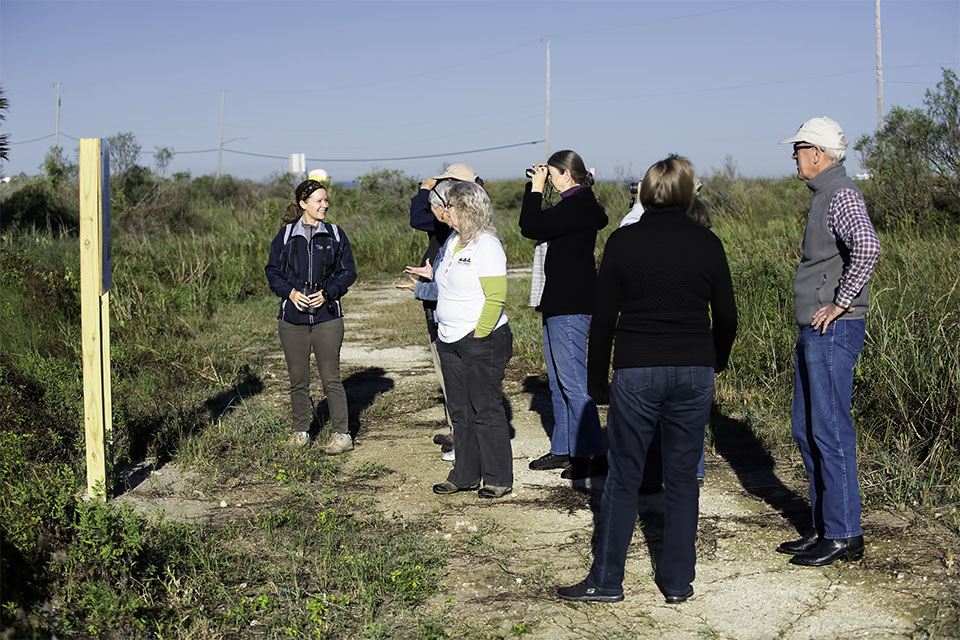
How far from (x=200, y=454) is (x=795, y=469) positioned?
3.98 metres

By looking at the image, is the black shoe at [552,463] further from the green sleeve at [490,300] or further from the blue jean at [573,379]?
the green sleeve at [490,300]

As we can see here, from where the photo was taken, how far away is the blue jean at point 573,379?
577 cm

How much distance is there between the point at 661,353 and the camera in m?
3.86

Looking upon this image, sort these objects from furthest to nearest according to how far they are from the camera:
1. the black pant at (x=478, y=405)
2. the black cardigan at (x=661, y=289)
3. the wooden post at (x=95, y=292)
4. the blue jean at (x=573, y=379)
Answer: the blue jean at (x=573, y=379), the black pant at (x=478, y=405), the wooden post at (x=95, y=292), the black cardigan at (x=661, y=289)

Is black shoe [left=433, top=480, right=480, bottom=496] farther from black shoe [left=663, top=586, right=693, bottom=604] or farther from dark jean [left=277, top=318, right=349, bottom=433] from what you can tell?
black shoe [left=663, top=586, right=693, bottom=604]

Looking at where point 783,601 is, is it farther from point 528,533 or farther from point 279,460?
point 279,460

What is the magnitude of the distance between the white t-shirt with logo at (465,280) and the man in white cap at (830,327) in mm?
1692

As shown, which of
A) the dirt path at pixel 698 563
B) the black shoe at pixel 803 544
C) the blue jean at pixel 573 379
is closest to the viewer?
the dirt path at pixel 698 563

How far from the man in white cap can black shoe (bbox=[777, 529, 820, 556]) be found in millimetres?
71

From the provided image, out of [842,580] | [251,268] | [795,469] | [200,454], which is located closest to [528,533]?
[842,580]

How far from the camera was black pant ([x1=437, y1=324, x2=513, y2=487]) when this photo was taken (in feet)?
17.9

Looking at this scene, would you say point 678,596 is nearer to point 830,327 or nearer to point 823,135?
point 830,327

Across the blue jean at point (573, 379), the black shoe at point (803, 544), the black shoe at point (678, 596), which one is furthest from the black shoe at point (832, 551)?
the blue jean at point (573, 379)

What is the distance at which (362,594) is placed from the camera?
4.18m
